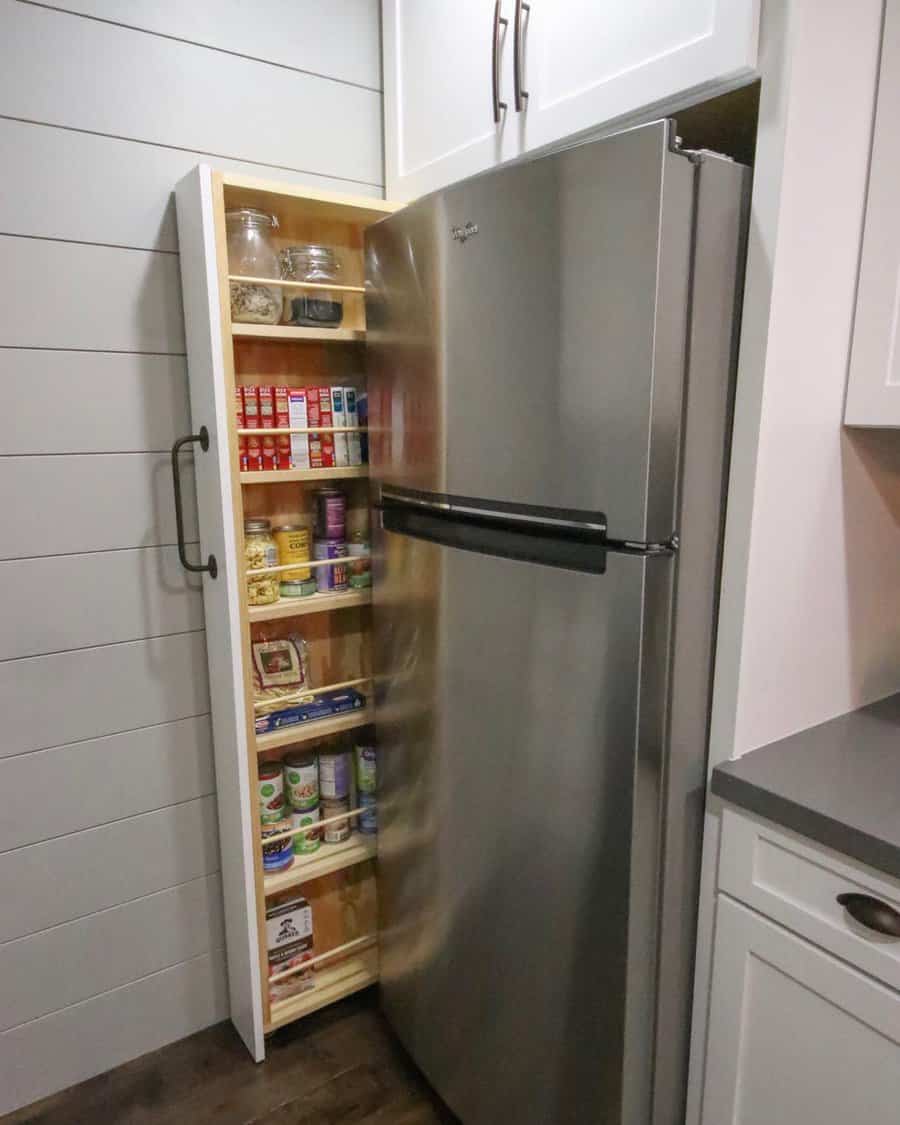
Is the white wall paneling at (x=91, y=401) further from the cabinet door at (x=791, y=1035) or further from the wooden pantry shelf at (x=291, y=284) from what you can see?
the cabinet door at (x=791, y=1035)

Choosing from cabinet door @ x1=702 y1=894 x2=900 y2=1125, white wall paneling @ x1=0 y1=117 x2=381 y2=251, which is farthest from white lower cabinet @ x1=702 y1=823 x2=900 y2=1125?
white wall paneling @ x1=0 y1=117 x2=381 y2=251

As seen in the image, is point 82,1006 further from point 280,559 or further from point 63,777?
point 280,559

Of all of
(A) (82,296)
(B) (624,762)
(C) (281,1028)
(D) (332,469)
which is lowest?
(C) (281,1028)

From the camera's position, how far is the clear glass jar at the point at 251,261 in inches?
55.0

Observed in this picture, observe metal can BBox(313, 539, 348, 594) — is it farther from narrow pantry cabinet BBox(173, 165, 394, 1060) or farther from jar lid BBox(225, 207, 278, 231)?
jar lid BBox(225, 207, 278, 231)

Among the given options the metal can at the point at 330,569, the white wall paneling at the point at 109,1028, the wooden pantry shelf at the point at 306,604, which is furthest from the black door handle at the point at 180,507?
the white wall paneling at the point at 109,1028

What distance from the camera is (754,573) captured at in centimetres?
102

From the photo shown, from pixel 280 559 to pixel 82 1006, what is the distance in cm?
100

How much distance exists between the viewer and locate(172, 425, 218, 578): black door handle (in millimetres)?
1383

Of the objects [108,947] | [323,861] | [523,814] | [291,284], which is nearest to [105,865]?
[108,947]

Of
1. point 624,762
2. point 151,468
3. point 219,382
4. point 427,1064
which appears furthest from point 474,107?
point 427,1064

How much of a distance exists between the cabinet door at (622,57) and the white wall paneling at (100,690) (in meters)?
1.15

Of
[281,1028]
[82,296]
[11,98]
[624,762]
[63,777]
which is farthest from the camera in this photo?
[281,1028]

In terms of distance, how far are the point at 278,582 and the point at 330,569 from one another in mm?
113
